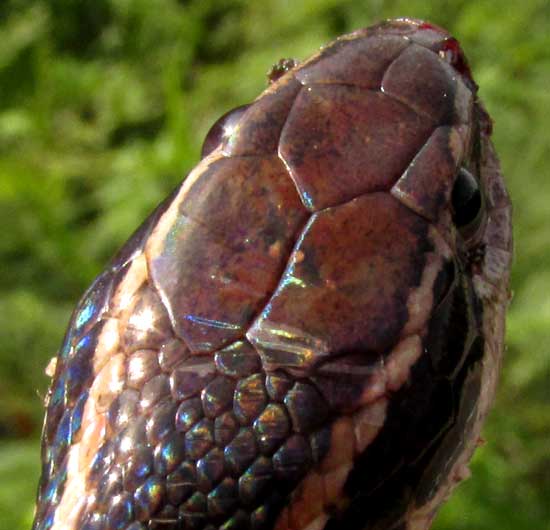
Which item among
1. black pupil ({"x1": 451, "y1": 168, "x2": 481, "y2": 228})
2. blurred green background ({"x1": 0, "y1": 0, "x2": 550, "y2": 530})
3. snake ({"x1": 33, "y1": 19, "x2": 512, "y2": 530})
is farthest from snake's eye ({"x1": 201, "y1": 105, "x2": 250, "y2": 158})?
blurred green background ({"x1": 0, "y1": 0, "x2": 550, "y2": 530})

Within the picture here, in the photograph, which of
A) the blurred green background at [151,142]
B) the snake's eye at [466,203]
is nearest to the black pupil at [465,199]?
the snake's eye at [466,203]

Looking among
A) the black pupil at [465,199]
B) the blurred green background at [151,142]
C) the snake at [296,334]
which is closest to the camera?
the snake at [296,334]

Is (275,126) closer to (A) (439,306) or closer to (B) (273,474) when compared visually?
(A) (439,306)

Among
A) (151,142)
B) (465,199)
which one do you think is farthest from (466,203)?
(151,142)

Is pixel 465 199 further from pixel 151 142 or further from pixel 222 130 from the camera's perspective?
pixel 151 142

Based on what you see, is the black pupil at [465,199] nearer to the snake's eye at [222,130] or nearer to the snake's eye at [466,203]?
the snake's eye at [466,203]

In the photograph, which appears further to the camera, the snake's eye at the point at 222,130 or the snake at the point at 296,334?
the snake's eye at the point at 222,130

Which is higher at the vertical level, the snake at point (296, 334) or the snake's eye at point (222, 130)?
the snake's eye at point (222, 130)
